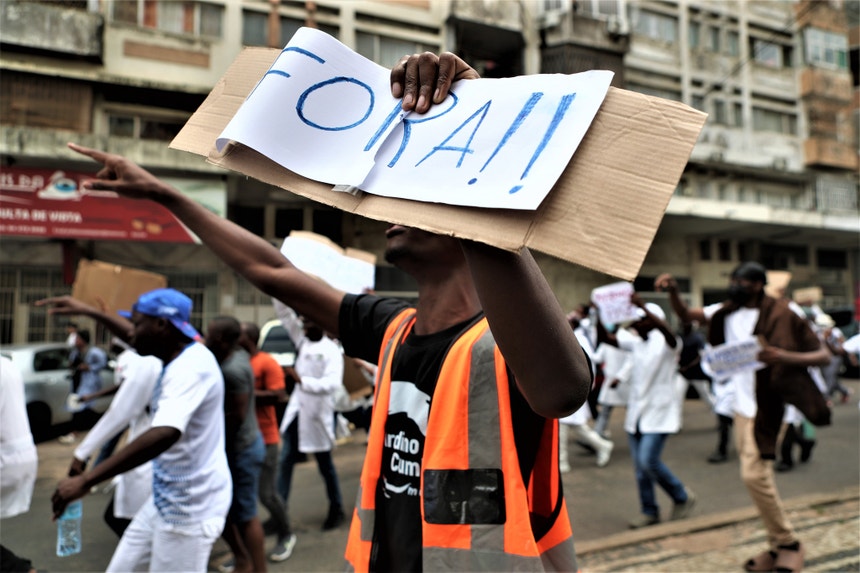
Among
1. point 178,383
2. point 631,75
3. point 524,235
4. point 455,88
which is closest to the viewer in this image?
point 524,235

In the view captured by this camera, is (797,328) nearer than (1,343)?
Yes

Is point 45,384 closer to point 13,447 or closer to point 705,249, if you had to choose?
point 13,447

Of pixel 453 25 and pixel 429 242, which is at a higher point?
pixel 453 25

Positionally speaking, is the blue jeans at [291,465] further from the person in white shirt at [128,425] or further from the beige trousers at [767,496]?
the beige trousers at [767,496]

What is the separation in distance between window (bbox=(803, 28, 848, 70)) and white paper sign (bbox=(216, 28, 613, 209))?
2845 centimetres

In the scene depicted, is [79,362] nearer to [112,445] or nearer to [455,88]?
[112,445]

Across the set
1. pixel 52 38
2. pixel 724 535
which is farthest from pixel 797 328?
pixel 52 38

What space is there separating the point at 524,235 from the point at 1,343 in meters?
16.1

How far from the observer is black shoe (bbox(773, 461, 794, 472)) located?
23.0ft

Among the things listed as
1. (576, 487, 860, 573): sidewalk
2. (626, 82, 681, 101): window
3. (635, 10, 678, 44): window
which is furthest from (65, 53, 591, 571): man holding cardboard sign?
(635, 10, 678, 44): window

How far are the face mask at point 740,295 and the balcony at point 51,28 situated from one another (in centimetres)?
1445

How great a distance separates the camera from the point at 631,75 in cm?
2066

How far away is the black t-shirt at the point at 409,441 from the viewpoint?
1.49 m

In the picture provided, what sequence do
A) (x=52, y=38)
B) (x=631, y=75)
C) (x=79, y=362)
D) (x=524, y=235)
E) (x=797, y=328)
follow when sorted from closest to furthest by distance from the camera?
(x=524, y=235)
(x=797, y=328)
(x=79, y=362)
(x=52, y=38)
(x=631, y=75)
